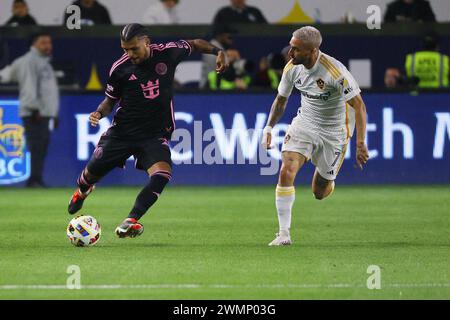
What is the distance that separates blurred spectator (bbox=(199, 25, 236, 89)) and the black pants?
2606 mm

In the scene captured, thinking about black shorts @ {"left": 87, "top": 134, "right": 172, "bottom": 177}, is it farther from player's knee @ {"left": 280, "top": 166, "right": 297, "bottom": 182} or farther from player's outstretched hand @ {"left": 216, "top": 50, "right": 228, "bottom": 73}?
player's knee @ {"left": 280, "top": 166, "right": 297, "bottom": 182}

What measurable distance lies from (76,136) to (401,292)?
453 inches

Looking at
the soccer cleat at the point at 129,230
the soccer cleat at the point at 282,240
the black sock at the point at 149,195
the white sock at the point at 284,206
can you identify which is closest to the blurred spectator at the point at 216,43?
the black sock at the point at 149,195

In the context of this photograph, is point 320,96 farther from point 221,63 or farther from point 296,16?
point 296,16

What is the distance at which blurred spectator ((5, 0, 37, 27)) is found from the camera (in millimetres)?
22000

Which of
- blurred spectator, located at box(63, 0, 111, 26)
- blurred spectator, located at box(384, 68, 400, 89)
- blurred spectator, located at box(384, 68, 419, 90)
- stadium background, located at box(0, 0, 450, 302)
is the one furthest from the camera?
blurred spectator, located at box(63, 0, 111, 26)

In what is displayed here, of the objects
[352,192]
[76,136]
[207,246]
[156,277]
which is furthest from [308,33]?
[76,136]

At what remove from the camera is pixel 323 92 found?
12.3 m

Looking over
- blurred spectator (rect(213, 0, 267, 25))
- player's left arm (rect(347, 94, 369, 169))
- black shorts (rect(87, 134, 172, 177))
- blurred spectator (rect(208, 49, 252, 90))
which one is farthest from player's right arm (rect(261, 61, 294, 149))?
blurred spectator (rect(213, 0, 267, 25))

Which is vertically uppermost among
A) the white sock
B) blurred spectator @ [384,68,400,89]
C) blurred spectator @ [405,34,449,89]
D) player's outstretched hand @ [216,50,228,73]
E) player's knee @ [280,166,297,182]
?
player's outstretched hand @ [216,50,228,73]

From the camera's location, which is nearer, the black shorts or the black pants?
the black shorts

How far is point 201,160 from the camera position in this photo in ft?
64.5

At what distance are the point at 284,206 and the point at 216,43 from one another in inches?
349
